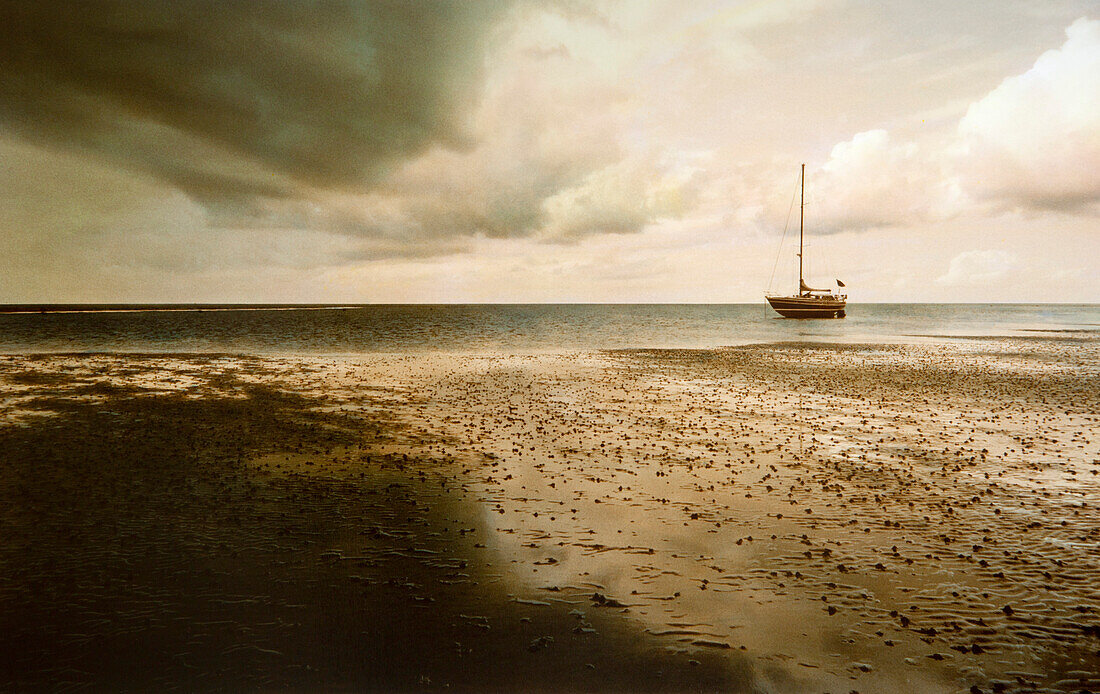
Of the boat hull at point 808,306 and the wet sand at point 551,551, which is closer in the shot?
the wet sand at point 551,551

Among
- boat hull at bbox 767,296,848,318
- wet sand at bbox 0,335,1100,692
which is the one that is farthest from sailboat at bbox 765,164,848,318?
wet sand at bbox 0,335,1100,692

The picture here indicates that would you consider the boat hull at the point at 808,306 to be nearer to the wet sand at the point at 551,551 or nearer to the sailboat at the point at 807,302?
the sailboat at the point at 807,302

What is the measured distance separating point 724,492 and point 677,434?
6305mm

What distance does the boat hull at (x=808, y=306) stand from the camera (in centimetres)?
10856

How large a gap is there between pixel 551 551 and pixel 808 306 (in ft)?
370

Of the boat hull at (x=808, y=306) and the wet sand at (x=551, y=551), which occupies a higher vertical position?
the boat hull at (x=808, y=306)

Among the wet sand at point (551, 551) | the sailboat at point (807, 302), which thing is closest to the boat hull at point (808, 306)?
the sailboat at point (807, 302)

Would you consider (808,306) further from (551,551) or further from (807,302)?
(551,551)

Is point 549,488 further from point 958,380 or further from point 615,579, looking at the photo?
point 958,380

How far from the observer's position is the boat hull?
109 m

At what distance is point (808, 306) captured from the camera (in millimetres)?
109500

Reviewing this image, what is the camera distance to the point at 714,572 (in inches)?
381

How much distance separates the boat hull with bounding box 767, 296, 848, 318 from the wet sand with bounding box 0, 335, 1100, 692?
90.5 m

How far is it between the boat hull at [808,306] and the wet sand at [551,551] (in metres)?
90.5
